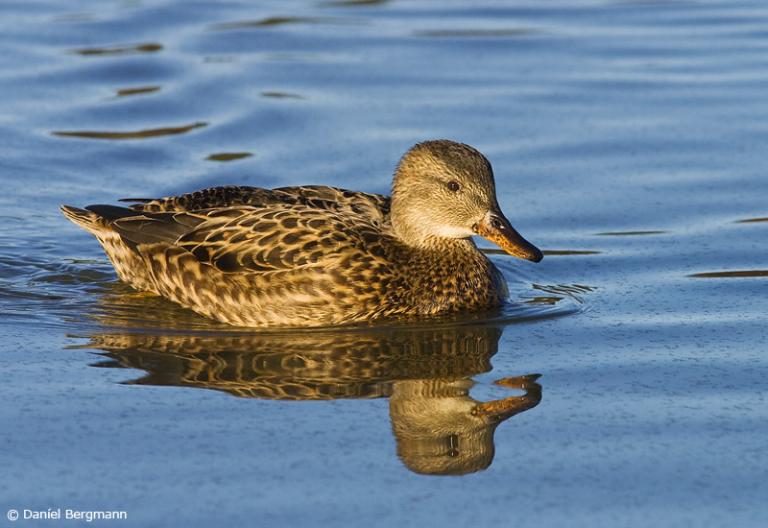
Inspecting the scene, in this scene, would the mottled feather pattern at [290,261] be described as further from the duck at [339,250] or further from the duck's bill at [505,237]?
the duck's bill at [505,237]

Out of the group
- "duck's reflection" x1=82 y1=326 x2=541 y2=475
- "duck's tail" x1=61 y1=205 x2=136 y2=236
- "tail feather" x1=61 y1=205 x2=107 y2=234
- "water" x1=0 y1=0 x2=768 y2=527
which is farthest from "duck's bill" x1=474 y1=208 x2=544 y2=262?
"tail feather" x1=61 y1=205 x2=107 y2=234

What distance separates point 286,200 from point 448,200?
43.5 inches

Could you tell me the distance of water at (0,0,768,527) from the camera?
667 cm

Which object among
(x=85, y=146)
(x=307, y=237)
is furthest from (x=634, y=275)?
(x=85, y=146)

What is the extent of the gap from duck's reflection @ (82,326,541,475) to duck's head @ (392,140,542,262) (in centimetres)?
64

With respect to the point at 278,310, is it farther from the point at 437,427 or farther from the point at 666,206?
the point at 666,206

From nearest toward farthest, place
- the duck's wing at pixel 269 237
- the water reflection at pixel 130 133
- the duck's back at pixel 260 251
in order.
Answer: the duck's back at pixel 260 251 → the duck's wing at pixel 269 237 → the water reflection at pixel 130 133

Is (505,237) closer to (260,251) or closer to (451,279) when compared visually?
(451,279)

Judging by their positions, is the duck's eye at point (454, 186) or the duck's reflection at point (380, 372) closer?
the duck's reflection at point (380, 372)

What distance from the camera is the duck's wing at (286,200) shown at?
980 cm

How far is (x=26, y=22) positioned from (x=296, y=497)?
11.2 meters

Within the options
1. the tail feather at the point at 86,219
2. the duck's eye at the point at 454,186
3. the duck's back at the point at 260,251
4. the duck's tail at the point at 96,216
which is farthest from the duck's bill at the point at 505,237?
the tail feather at the point at 86,219

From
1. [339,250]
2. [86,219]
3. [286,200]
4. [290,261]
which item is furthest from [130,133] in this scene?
[339,250]

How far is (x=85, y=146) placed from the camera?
12906mm
